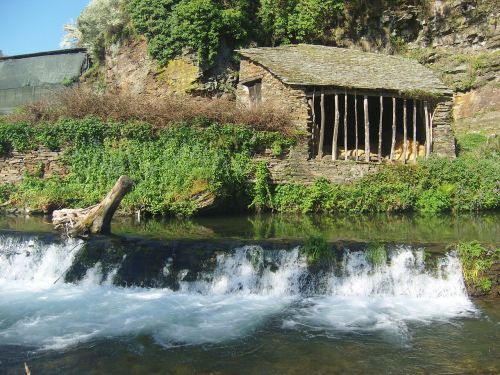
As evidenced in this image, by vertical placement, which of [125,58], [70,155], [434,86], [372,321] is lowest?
[372,321]

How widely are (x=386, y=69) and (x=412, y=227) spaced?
10.4 meters

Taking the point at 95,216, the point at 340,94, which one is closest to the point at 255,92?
the point at 340,94

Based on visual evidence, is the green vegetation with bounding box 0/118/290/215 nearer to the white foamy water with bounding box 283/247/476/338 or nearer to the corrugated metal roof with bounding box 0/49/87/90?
the white foamy water with bounding box 283/247/476/338

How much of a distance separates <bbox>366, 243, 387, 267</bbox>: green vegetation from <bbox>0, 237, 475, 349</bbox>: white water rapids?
0.10 metres

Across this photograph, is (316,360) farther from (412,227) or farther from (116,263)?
(412,227)

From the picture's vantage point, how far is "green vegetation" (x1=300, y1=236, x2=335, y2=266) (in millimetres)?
9555

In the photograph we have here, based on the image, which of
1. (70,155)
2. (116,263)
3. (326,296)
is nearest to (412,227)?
(326,296)

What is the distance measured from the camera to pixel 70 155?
17.4 m

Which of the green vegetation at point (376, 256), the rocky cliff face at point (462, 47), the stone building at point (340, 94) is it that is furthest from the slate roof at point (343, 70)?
the green vegetation at point (376, 256)

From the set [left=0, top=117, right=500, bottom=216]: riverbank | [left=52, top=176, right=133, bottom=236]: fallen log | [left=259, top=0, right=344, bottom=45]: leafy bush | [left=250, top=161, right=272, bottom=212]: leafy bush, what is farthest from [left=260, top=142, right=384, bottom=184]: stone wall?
[left=259, top=0, right=344, bottom=45]: leafy bush

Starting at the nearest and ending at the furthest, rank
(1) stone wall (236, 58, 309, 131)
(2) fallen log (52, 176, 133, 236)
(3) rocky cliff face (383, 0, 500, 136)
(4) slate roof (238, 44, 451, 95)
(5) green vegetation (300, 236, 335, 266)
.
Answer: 1. (5) green vegetation (300, 236, 335, 266)
2. (2) fallen log (52, 176, 133, 236)
3. (1) stone wall (236, 58, 309, 131)
4. (4) slate roof (238, 44, 451, 95)
5. (3) rocky cliff face (383, 0, 500, 136)

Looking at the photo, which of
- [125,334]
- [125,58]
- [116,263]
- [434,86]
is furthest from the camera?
[125,58]

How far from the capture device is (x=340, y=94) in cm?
1978

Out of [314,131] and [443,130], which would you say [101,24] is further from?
[443,130]
